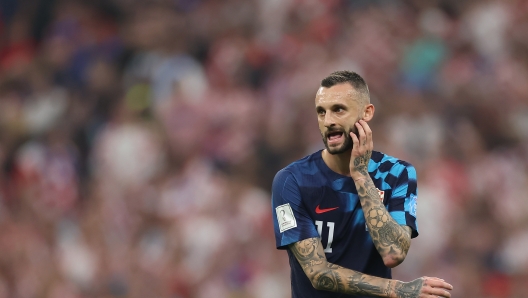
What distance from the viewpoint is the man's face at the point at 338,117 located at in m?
4.45

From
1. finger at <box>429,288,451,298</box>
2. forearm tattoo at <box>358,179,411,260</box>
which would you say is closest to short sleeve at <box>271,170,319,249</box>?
forearm tattoo at <box>358,179,411,260</box>

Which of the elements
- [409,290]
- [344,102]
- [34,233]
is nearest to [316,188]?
[344,102]

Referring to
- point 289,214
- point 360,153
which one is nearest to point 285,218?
point 289,214

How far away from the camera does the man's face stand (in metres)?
4.45

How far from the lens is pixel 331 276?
14.1 ft

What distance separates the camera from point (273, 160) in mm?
9820

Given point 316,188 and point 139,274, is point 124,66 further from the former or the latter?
point 316,188

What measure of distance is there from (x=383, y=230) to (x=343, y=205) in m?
0.34

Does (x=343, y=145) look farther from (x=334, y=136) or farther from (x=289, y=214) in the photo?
(x=289, y=214)

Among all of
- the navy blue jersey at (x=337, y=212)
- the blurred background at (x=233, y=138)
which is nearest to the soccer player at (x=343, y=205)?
the navy blue jersey at (x=337, y=212)

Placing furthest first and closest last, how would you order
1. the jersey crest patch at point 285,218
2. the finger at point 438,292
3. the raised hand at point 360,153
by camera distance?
the jersey crest patch at point 285,218 → the raised hand at point 360,153 → the finger at point 438,292

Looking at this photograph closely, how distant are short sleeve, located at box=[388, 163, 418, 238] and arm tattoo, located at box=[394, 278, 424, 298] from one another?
1.20 feet

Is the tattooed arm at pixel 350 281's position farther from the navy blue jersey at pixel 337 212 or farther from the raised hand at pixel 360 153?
the raised hand at pixel 360 153

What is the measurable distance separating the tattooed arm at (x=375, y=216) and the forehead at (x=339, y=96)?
0.18m
